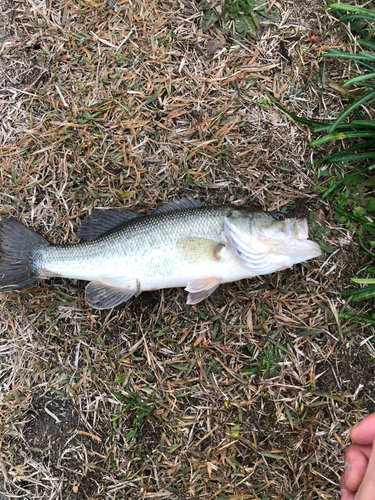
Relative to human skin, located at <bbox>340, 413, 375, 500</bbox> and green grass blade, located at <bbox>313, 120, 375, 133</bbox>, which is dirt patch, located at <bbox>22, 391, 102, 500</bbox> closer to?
human skin, located at <bbox>340, 413, 375, 500</bbox>

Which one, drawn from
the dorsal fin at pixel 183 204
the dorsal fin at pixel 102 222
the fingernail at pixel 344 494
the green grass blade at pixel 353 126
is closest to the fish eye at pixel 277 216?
the dorsal fin at pixel 183 204

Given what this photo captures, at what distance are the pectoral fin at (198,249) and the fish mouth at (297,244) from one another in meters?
0.55

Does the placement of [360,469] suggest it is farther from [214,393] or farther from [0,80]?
[0,80]

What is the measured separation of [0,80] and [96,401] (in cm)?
362

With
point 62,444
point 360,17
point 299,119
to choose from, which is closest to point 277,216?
point 299,119

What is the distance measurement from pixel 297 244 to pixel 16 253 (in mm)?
2723

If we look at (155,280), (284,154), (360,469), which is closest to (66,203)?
(155,280)

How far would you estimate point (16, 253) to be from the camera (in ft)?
11.8

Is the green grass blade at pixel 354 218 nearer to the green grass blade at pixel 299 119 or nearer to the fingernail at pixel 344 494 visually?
the green grass blade at pixel 299 119

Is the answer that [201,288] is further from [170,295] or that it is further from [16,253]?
[16,253]

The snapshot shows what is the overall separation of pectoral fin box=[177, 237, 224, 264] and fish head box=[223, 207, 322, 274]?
0.45 ft

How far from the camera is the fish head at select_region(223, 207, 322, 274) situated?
328cm

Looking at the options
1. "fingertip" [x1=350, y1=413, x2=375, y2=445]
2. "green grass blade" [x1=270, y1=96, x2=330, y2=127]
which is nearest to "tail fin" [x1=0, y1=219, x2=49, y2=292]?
"green grass blade" [x1=270, y1=96, x2=330, y2=127]

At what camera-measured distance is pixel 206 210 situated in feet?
11.1
